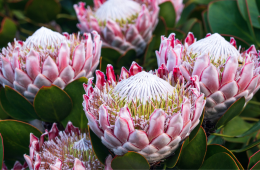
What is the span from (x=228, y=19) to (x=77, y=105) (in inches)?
45.9

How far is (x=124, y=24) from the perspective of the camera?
158 cm

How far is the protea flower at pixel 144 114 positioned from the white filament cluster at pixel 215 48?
21cm

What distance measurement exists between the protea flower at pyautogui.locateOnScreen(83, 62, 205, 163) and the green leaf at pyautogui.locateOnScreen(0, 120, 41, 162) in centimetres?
44

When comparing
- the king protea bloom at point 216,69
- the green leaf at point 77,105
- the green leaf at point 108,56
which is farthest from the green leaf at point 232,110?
the green leaf at point 108,56

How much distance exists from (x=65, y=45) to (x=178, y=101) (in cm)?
56

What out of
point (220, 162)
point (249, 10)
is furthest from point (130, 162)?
point (249, 10)

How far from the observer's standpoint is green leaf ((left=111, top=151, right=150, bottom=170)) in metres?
0.88

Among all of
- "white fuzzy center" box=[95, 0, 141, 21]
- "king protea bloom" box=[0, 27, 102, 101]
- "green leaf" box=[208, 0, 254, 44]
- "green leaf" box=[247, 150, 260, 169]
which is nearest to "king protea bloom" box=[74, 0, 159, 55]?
"white fuzzy center" box=[95, 0, 141, 21]

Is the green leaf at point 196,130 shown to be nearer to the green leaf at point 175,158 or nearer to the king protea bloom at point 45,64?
the green leaf at point 175,158

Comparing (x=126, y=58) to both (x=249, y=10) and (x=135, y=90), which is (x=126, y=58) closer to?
(x=135, y=90)

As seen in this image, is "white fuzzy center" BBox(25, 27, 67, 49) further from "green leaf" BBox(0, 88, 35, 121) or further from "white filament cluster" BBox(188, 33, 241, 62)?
"white filament cluster" BBox(188, 33, 241, 62)

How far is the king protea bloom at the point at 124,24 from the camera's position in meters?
1.52

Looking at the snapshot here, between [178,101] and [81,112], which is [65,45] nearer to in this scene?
[81,112]

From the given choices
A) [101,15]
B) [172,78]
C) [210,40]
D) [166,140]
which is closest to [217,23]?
[210,40]
